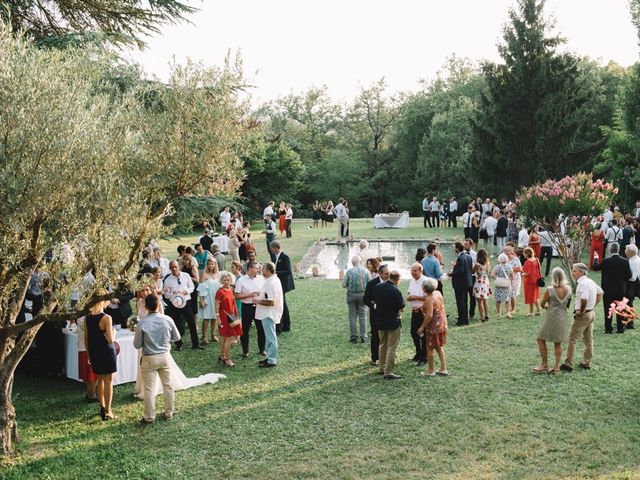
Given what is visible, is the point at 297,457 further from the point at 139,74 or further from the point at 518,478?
the point at 139,74

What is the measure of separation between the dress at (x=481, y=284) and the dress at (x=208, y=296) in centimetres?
574

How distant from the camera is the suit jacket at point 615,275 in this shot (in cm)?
1263

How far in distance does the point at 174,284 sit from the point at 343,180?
46.5 meters

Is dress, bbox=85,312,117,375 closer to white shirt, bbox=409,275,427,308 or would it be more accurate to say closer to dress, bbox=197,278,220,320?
dress, bbox=197,278,220,320

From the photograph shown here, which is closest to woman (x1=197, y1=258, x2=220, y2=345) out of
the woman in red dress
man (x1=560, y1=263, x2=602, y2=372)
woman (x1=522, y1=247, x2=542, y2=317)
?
man (x1=560, y1=263, x2=602, y2=372)

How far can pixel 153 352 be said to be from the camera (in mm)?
8578

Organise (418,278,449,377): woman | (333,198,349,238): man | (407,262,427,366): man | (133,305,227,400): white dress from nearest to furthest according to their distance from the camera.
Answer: (133,305,227,400): white dress, (418,278,449,377): woman, (407,262,427,366): man, (333,198,349,238): man

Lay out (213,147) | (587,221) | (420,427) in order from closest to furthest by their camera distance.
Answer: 1. (420,427)
2. (213,147)
3. (587,221)

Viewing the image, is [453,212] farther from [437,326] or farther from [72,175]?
[72,175]

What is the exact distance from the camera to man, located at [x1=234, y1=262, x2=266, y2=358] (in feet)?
37.7

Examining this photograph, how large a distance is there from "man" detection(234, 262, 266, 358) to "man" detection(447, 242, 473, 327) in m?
4.35

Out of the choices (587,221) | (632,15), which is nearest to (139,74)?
(587,221)

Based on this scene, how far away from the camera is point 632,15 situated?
87.5 ft

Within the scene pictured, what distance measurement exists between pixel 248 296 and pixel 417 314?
3042mm
